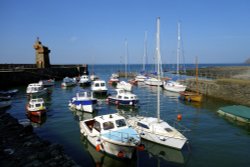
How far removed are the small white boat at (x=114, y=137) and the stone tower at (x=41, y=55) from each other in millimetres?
65024

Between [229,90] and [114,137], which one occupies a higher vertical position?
[229,90]

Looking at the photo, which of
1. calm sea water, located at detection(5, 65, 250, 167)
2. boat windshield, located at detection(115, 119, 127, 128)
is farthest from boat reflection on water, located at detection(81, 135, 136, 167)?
boat windshield, located at detection(115, 119, 127, 128)

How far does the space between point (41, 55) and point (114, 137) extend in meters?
70.6

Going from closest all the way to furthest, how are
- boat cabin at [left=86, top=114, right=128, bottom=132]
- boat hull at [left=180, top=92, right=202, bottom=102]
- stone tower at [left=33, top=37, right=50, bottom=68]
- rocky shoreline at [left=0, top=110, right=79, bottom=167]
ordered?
1. rocky shoreline at [left=0, top=110, right=79, bottom=167]
2. boat cabin at [left=86, top=114, right=128, bottom=132]
3. boat hull at [left=180, top=92, right=202, bottom=102]
4. stone tower at [left=33, top=37, right=50, bottom=68]

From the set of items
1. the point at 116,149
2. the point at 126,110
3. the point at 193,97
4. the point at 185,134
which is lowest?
the point at 185,134

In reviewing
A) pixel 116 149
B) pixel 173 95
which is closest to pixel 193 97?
pixel 173 95

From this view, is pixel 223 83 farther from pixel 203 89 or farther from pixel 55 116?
pixel 55 116

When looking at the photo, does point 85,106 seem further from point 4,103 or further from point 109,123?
point 4,103

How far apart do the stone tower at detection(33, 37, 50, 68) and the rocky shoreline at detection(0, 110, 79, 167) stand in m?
60.0

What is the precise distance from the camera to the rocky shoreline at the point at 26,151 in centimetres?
1375

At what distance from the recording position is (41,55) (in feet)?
255

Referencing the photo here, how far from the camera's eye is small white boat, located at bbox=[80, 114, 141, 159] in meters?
15.2

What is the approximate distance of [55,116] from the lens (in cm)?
2894

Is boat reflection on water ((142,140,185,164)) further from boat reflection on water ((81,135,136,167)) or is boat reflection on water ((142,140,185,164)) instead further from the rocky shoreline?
the rocky shoreline
